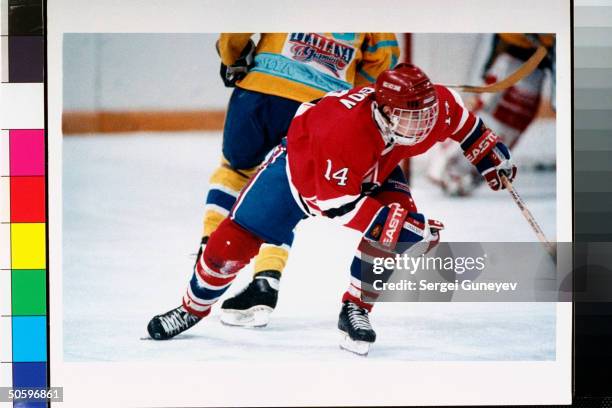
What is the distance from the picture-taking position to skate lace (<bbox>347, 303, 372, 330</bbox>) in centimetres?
286

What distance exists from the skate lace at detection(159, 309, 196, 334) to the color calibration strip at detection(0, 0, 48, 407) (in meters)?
0.40

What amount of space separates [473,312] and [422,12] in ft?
3.27

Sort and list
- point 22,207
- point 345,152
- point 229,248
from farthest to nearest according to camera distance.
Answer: point 22,207 → point 229,248 → point 345,152

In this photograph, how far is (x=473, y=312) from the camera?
2924 mm

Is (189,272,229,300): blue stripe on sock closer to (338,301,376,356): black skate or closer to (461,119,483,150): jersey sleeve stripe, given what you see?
(338,301,376,356): black skate

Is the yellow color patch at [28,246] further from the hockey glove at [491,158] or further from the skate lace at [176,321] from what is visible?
the hockey glove at [491,158]

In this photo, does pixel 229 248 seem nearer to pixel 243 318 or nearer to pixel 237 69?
pixel 243 318

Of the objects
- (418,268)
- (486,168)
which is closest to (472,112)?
(486,168)

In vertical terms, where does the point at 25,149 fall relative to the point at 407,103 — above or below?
below

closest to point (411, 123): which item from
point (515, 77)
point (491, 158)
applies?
point (491, 158)

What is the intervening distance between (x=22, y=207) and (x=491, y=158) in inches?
60.5

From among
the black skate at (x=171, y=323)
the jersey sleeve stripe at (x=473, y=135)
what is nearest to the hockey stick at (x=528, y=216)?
the jersey sleeve stripe at (x=473, y=135)

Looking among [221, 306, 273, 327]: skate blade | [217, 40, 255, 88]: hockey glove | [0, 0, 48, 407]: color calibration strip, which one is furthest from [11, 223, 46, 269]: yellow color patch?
[217, 40, 255, 88]: hockey glove

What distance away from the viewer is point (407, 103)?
265cm
